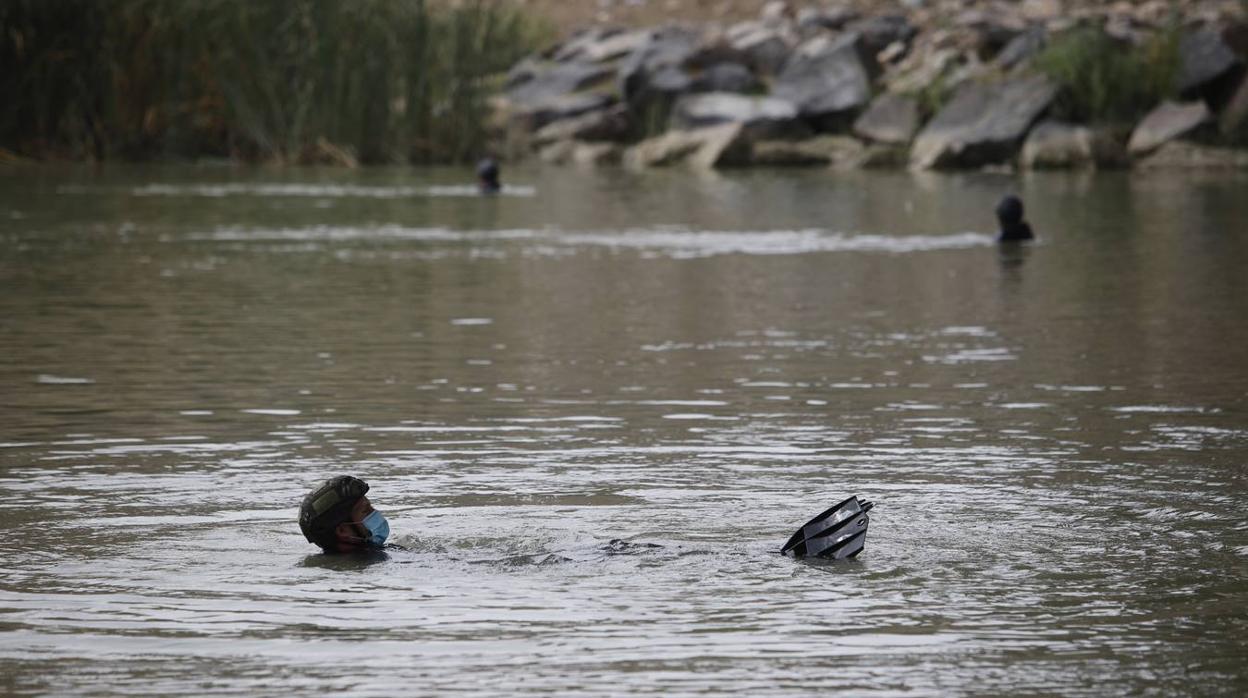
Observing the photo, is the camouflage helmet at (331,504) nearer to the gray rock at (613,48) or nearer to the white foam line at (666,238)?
the white foam line at (666,238)

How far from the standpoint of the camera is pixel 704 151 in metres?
44.6

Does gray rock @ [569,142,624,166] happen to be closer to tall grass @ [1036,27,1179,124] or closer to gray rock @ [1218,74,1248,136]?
tall grass @ [1036,27,1179,124]

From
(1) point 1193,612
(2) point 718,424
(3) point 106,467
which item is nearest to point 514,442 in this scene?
(2) point 718,424

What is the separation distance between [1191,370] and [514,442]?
177 inches

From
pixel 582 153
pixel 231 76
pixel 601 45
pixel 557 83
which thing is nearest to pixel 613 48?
pixel 601 45

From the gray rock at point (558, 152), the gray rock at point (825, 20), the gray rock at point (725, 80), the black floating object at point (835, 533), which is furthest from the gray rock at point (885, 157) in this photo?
the black floating object at point (835, 533)

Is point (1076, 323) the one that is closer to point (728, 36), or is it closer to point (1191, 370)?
point (1191, 370)

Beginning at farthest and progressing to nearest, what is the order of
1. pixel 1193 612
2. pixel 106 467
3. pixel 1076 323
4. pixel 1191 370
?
pixel 1076 323 → pixel 1191 370 → pixel 106 467 → pixel 1193 612

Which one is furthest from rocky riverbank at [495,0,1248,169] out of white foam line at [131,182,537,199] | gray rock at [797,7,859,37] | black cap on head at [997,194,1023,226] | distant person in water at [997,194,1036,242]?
black cap on head at [997,194,1023,226]

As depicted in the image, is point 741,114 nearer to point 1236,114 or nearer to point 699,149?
point 699,149

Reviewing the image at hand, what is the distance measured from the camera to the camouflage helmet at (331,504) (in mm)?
7758

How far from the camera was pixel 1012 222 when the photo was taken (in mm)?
22453

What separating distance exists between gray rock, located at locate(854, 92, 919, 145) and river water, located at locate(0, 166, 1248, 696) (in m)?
23.0

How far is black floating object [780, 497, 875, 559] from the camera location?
749 centimetres
